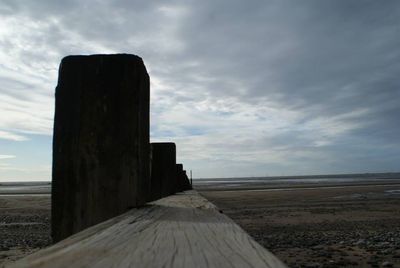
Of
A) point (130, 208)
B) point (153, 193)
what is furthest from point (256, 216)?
point (130, 208)

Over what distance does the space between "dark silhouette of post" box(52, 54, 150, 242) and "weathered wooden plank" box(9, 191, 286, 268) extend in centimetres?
53

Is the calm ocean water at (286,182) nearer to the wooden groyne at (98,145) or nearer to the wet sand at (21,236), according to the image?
the wet sand at (21,236)

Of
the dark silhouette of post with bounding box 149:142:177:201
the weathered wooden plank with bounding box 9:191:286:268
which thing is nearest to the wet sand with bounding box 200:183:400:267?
the dark silhouette of post with bounding box 149:142:177:201

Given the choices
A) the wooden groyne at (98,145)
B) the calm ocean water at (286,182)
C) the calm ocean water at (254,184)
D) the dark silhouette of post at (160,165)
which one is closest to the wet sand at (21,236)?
the dark silhouette of post at (160,165)

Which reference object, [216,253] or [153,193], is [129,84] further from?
[153,193]

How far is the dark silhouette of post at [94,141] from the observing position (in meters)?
2.27

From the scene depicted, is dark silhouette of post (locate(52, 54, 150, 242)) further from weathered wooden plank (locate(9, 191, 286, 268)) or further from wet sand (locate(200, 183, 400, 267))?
wet sand (locate(200, 183, 400, 267))

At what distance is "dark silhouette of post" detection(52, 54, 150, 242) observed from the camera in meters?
2.27

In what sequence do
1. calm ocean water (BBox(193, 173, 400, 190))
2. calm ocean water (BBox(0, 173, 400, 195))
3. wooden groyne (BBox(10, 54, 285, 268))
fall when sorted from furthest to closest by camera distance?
calm ocean water (BBox(193, 173, 400, 190)) < calm ocean water (BBox(0, 173, 400, 195)) < wooden groyne (BBox(10, 54, 285, 268))

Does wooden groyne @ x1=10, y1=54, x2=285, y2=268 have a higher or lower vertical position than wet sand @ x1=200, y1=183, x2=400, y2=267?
higher

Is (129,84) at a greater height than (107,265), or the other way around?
(129,84)

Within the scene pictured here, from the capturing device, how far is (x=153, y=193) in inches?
233

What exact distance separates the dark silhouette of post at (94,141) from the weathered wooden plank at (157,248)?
0.53 m

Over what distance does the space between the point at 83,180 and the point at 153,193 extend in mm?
3697
